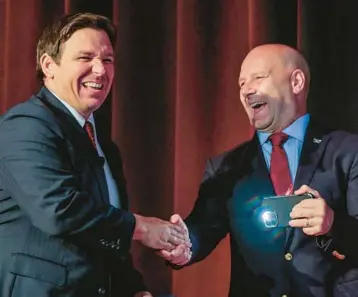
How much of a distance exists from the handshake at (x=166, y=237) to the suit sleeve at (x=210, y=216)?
46mm

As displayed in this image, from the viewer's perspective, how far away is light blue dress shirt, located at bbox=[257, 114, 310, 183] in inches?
51.9

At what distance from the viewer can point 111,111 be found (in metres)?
1.52

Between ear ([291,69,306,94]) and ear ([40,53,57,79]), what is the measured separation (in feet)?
1.60

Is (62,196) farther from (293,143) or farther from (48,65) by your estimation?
(293,143)

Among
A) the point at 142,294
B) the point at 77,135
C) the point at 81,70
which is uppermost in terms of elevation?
the point at 81,70

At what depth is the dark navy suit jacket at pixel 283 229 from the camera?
125 centimetres

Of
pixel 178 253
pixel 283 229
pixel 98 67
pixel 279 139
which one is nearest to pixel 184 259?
pixel 178 253

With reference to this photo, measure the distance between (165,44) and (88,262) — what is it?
0.57m

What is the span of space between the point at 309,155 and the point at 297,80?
0.56ft

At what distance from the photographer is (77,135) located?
1171 mm

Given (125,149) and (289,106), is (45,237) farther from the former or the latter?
(289,106)

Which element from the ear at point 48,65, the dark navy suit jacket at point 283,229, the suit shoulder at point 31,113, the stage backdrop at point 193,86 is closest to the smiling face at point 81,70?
the ear at point 48,65

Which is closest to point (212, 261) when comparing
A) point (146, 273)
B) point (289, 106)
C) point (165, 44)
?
point (146, 273)

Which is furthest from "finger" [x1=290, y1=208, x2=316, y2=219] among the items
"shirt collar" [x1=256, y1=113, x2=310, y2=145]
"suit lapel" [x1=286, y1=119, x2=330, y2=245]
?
"shirt collar" [x1=256, y1=113, x2=310, y2=145]
